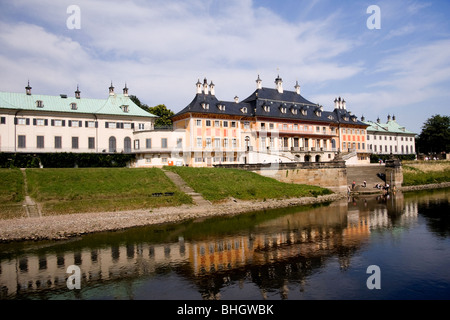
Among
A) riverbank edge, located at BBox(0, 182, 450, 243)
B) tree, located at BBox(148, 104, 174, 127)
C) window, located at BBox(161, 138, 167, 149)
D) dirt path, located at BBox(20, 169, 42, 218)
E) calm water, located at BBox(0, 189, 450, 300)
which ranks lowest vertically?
calm water, located at BBox(0, 189, 450, 300)

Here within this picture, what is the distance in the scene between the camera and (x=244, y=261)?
19.5 meters

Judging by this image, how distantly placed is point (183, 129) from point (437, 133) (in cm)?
6929

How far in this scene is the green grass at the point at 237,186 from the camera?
40.3 meters

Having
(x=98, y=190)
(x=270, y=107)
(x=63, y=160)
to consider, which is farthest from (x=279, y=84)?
(x=98, y=190)

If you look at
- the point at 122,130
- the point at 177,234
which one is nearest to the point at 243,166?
the point at 122,130

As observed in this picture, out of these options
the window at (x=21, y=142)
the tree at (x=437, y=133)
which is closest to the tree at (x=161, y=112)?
the window at (x=21, y=142)

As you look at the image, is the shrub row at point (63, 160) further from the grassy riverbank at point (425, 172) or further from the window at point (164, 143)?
the grassy riverbank at point (425, 172)

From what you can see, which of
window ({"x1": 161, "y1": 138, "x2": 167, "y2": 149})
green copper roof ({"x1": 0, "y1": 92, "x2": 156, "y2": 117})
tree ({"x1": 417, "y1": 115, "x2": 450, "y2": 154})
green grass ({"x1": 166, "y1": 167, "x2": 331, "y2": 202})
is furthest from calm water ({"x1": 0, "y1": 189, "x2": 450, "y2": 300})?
tree ({"x1": 417, "y1": 115, "x2": 450, "y2": 154})

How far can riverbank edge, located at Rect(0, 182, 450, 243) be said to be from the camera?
81.8ft

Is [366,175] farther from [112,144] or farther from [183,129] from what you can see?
[112,144]

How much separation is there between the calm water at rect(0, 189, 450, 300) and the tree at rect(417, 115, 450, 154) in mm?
69442

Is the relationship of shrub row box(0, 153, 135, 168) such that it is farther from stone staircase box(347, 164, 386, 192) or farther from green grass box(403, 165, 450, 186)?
green grass box(403, 165, 450, 186)

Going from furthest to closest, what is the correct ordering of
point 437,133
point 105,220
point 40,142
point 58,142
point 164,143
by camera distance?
point 437,133 → point 164,143 → point 58,142 → point 40,142 → point 105,220
